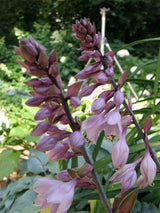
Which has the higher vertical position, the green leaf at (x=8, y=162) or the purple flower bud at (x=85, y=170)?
the purple flower bud at (x=85, y=170)

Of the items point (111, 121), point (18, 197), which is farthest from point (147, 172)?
point (18, 197)

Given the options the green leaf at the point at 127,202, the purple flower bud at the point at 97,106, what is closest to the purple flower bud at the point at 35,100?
the purple flower bud at the point at 97,106

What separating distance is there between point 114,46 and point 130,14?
138 centimetres

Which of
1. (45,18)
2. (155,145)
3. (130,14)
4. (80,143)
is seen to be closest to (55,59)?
(80,143)

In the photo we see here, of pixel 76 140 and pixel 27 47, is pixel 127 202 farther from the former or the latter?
pixel 27 47

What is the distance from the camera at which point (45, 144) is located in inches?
16.2

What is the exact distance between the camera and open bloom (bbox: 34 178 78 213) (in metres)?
0.38

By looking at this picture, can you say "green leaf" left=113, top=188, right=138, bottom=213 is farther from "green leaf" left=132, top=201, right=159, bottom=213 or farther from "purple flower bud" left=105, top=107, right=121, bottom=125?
"green leaf" left=132, top=201, right=159, bottom=213

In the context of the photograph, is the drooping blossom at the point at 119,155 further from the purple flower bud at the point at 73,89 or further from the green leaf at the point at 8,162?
the green leaf at the point at 8,162

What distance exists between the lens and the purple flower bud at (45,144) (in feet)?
1.34

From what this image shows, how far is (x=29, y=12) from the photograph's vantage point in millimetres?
6746

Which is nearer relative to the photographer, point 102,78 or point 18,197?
point 102,78

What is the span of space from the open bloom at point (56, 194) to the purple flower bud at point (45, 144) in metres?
0.05

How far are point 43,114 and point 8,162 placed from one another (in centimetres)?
75
